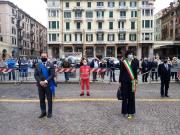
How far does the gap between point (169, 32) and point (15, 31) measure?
45126mm

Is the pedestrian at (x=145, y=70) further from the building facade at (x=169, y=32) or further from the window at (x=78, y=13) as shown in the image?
the window at (x=78, y=13)

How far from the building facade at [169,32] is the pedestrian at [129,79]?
51.1 meters

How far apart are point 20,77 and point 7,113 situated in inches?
434

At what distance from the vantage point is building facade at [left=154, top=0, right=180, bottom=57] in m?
59.6

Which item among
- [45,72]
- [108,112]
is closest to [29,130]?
[45,72]

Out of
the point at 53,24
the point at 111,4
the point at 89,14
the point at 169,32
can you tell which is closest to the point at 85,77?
the point at 53,24

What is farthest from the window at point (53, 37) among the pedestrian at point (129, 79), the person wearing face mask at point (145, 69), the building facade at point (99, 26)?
the pedestrian at point (129, 79)

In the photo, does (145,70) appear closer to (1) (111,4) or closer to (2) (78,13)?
(2) (78,13)

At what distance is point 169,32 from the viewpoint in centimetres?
7744

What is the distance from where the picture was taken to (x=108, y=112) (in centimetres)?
895

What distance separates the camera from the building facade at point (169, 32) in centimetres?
5959

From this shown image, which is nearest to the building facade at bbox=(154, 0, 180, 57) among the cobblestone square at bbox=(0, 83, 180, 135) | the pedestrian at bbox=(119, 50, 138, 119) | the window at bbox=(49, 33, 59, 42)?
the window at bbox=(49, 33, 59, 42)

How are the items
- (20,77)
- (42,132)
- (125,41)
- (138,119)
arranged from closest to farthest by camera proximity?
(42,132), (138,119), (20,77), (125,41)

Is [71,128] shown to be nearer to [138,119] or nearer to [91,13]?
[138,119]
